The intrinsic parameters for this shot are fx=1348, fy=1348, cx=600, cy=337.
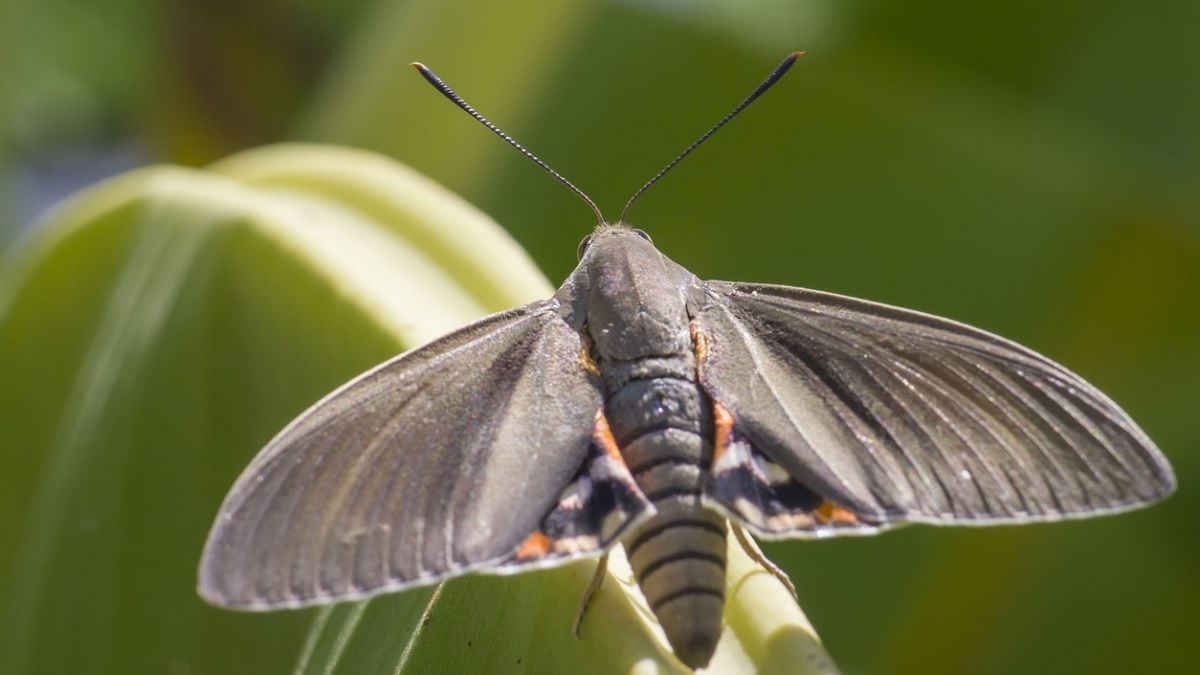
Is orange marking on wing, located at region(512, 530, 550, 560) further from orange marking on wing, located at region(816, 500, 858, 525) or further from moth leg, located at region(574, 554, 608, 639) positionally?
orange marking on wing, located at region(816, 500, 858, 525)

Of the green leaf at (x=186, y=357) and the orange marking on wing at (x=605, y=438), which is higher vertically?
the orange marking on wing at (x=605, y=438)

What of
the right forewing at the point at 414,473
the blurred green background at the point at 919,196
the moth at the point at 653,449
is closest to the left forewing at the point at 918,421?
the moth at the point at 653,449

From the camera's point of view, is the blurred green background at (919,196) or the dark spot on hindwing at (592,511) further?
the blurred green background at (919,196)

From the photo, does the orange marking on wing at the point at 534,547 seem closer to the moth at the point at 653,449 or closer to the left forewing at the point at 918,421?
the moth at the point at 653,449

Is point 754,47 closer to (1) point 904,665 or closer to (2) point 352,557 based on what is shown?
(1) point 904,665

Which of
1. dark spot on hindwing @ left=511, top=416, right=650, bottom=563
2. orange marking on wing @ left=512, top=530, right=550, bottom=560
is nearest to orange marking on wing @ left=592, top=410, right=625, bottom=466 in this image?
dark spot on hindwing @ left=511, top=416, right=650, bottom=563

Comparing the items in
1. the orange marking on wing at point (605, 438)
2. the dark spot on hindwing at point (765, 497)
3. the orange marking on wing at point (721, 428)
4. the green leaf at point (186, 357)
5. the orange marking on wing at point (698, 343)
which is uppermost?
the orange marking on wing at point (698, 343)

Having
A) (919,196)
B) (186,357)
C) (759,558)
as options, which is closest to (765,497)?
(759,558)
